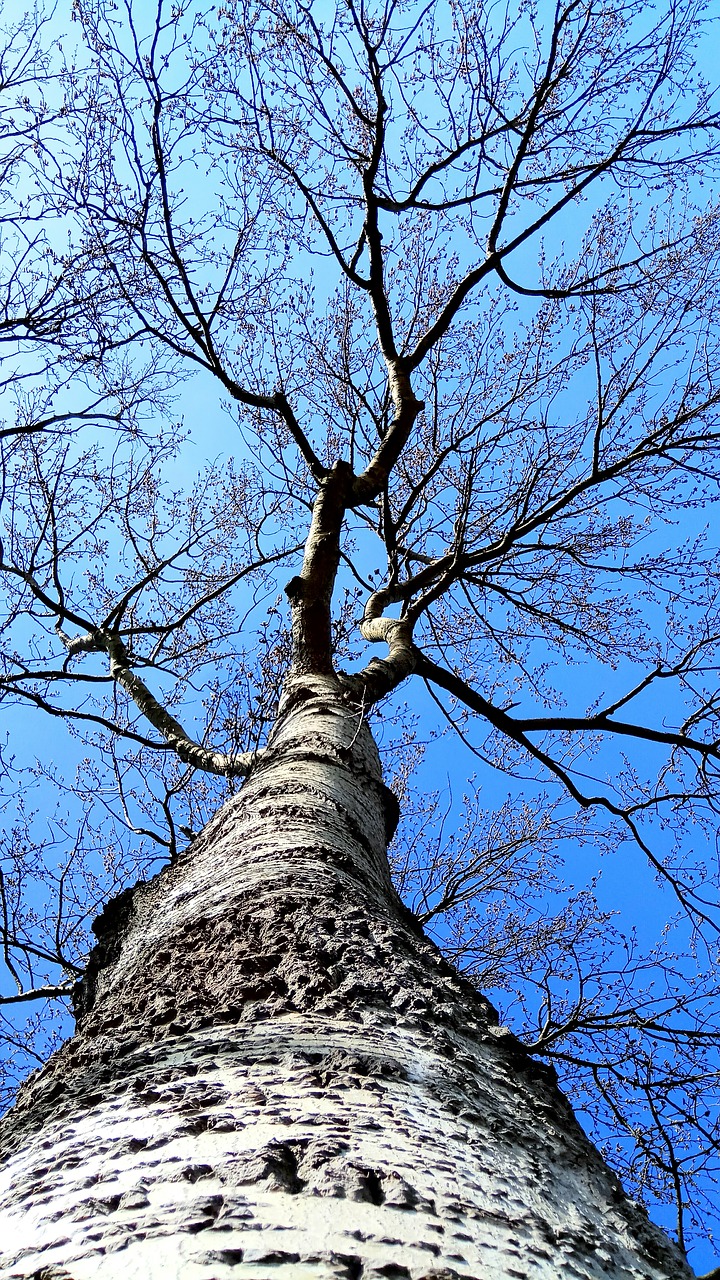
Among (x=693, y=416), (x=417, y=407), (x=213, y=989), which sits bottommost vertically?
(x=213, y=989)

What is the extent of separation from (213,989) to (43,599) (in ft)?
11.8

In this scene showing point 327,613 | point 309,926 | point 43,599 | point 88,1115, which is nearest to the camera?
point 88,1115

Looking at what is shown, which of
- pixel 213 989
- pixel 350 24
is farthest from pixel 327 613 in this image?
pixel 350 24

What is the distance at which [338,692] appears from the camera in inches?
122

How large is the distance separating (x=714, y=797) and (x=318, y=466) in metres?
3.03

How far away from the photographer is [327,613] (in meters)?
3.70

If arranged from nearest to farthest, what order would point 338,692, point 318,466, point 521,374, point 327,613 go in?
point 338,692 → point 327,613 → point 318,466 → point 521,374

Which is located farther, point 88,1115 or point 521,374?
point 521,374

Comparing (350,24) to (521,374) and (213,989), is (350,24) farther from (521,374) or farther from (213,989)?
(213,989)

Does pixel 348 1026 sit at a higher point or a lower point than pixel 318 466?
lower

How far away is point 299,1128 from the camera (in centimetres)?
66

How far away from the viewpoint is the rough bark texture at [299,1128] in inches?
20.7

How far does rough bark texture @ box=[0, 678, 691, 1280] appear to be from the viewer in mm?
526

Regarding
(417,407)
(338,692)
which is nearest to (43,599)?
(338,692)
